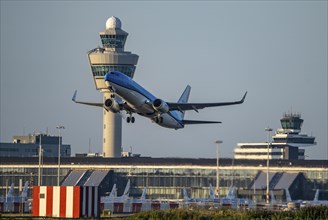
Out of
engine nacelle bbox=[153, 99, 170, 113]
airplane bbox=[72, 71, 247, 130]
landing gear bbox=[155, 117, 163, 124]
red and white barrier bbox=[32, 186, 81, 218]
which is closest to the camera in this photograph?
red and white barrier bbox=[32, 186, 81, 218]

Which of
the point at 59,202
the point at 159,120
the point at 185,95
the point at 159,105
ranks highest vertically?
the point at 185,95

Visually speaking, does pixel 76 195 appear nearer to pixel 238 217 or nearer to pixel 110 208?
pixel 238 217

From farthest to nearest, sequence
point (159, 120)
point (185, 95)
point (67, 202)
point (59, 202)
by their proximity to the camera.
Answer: point (185, 95) < point (159, 120) < point (59, 202) < point (67, 202)

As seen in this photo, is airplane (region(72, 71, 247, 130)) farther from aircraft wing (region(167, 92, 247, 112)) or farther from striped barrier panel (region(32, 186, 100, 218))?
striped barrier panel (region(32, 186, 100, 218))

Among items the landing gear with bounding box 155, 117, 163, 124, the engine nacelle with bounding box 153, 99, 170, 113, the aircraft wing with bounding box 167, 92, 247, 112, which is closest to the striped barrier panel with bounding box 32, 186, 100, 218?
the engine nacelle with bounding box 153, 99, 170, 113

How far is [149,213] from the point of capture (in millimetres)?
126375

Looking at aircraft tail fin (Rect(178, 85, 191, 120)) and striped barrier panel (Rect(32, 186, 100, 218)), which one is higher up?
aircraft tail fin (Rect(178, 85, 191, 120))

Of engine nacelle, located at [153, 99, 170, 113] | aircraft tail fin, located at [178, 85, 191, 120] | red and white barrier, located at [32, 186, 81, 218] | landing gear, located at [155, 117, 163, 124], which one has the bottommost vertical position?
red and white barrier, located at [32, 186, 81, 218]

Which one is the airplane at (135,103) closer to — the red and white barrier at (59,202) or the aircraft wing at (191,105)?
the aircraft wing at (191,105)

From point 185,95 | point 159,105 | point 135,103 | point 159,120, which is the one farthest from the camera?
point 185,95

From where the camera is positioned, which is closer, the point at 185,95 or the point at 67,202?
the point at 67,202

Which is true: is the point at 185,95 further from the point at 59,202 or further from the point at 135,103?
the point at 59,202

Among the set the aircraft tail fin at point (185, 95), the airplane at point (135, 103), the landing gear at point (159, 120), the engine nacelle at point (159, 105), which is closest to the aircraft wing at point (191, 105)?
the airplane at point (135, 103)

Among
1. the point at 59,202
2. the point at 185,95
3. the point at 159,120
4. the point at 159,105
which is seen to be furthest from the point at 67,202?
the point at 185,95
